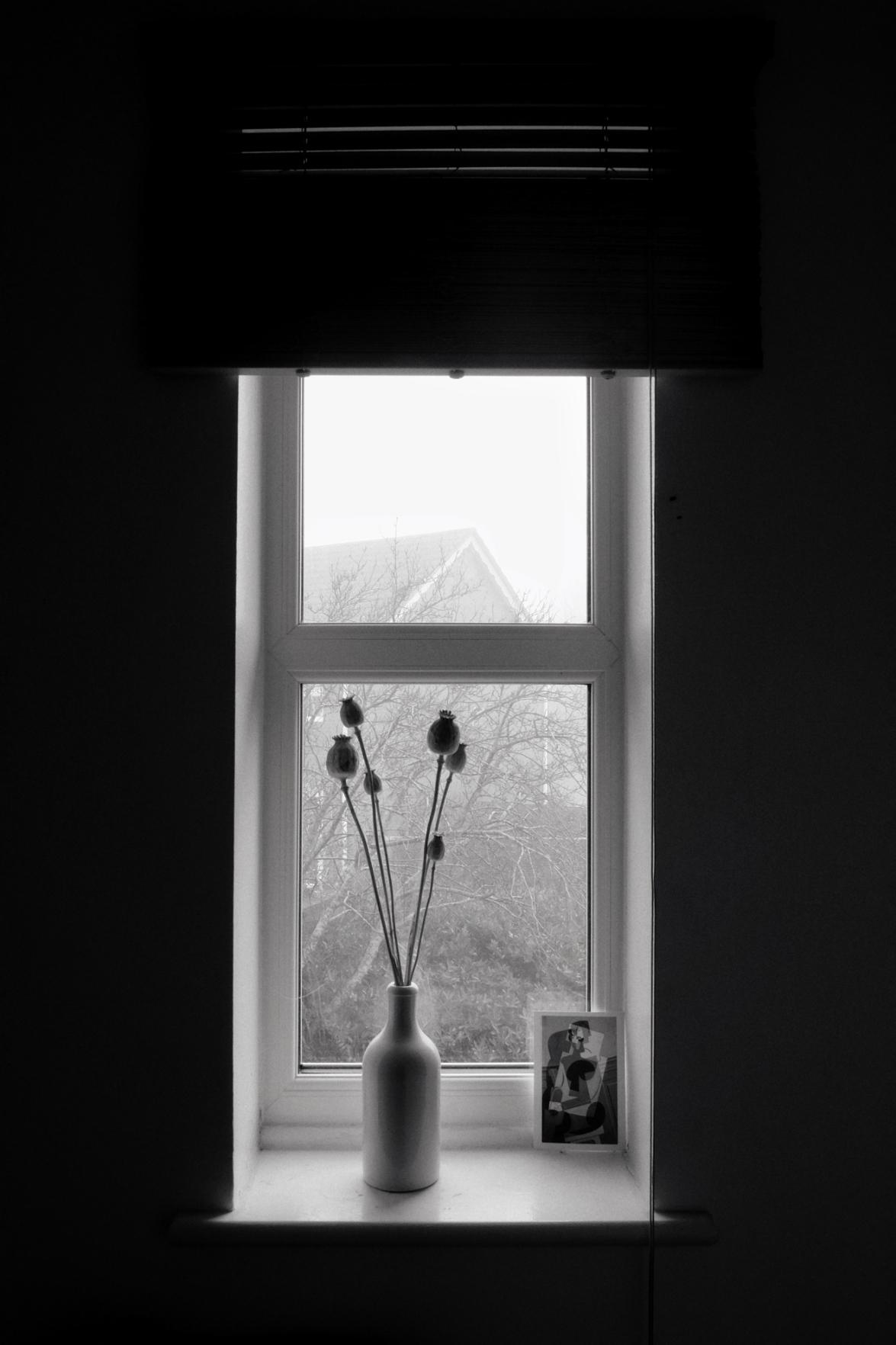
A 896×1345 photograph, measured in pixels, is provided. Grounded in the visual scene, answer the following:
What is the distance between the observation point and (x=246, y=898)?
134cm

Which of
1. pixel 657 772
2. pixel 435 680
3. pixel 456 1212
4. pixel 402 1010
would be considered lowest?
pixel 456 1212

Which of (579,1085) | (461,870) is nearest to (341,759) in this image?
(461,870)

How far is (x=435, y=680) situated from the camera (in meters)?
1.46

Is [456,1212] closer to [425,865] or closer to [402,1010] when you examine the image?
[402,1010]

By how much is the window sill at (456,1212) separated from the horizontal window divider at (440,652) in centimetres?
72

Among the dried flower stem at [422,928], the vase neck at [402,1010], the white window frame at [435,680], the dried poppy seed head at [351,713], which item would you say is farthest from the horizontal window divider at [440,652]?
the vase neck at [402,1010]

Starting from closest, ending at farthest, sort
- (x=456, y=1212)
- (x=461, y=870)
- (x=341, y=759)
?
(x=456, y=1212), (x=341, y=759), (x=461, y=870)

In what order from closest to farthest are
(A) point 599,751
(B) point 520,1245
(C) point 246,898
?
(B) point 520,1245 < (C) point 246,898 < (A) point 599,751

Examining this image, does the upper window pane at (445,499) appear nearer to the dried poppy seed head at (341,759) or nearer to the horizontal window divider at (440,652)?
the horizontal window divider at (440,652)

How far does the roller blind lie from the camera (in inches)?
49.5

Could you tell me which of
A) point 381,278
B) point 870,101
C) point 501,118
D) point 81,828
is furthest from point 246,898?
point 870,101

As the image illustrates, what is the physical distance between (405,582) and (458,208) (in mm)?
538

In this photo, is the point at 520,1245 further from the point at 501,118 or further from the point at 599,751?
the point at 501,118

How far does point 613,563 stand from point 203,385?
2.18 feet
